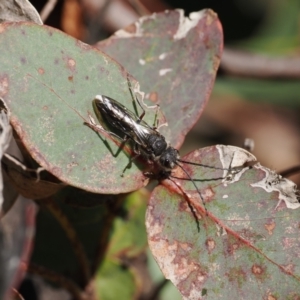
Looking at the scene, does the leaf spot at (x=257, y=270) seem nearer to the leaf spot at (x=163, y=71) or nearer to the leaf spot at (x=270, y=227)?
the leaf spot at (x=270, y=227)

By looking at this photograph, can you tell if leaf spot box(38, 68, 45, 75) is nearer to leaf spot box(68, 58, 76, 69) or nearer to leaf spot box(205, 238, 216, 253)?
leaf spot box(68, 58, 76, 69)

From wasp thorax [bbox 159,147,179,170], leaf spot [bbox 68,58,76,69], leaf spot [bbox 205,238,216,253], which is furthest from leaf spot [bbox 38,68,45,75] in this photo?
leaf spot [bbox 205,238,216,253]

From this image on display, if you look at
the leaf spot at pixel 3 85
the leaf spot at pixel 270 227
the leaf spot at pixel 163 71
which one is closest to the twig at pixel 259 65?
the leaf spot at pixel 163 71

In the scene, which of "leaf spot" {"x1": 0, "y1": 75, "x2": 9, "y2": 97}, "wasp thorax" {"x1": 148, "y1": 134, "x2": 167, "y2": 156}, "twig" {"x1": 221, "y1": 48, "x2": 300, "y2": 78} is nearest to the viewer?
"leaf spot" {"x1": 0, "y1": 75, "x2": 9, "y2": 97}

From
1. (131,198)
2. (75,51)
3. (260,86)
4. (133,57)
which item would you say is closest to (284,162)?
(260,86)

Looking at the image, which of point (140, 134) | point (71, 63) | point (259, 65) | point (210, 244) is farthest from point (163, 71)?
point (259, 65)

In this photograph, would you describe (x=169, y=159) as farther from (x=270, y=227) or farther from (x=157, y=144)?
(x=270, y=227)
